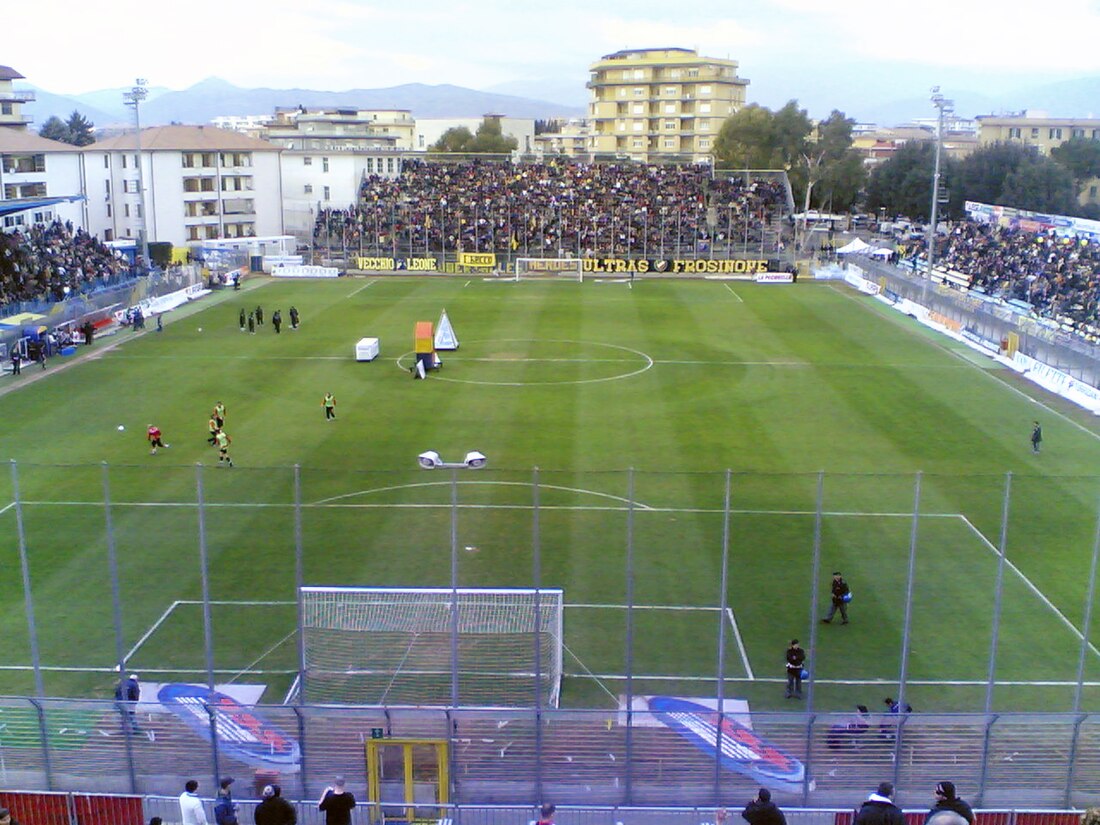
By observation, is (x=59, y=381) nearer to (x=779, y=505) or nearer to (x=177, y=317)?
(x=177, y=317)

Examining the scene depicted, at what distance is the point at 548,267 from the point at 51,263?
32.6 meters

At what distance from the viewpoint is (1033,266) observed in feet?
201

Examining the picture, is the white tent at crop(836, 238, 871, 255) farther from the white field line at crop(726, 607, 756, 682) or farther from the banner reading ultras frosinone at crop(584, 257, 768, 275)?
the white field line at crop(726, 607, 756, 682)

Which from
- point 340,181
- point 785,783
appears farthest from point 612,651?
point 340,181

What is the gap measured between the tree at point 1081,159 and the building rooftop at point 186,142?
66165mm

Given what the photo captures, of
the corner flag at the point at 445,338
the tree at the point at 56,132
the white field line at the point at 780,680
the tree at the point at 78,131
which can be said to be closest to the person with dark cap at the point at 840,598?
the white field line at the point at 780,680

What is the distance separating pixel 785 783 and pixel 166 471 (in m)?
19.7

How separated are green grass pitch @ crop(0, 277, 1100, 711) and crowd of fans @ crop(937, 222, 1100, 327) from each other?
937 cm

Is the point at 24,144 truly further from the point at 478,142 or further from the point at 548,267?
the point at 478,142

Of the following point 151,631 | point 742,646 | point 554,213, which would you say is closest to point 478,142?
point 554,213

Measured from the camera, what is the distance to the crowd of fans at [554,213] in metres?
81.6

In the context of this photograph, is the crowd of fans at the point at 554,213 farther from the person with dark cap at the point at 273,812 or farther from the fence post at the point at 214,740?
the person with dark cap at the point at 273,812

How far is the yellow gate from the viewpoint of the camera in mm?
14828

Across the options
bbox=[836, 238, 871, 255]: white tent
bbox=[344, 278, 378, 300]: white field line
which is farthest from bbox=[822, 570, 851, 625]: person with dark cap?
bbox=[836, 238, 871, 255]: white tent
